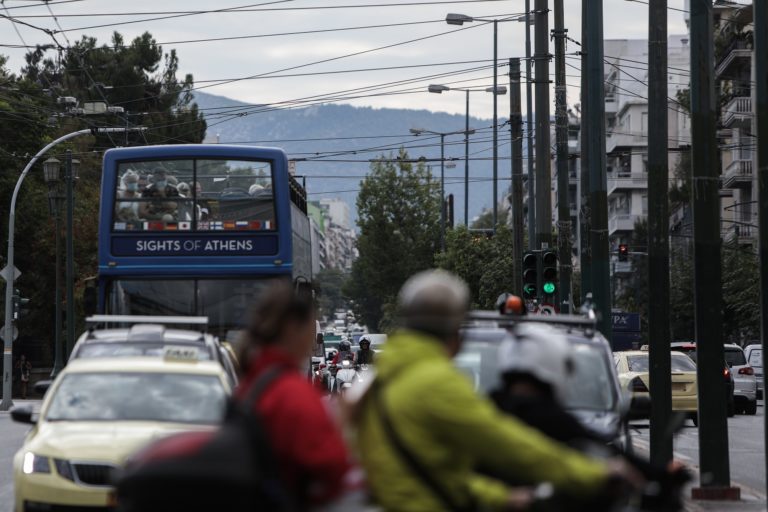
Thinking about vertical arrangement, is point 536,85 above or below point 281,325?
above

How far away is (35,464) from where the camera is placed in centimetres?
1215

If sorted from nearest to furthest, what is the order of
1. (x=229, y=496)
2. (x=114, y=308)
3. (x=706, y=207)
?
1. (x=229, y=496)
2. (x=706, y=207)
3. (x=114, y=308)

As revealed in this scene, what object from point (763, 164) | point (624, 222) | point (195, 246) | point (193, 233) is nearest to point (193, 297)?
point (195, 246)

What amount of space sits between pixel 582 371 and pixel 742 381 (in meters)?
27.2

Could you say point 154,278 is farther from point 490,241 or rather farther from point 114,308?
point 490,241

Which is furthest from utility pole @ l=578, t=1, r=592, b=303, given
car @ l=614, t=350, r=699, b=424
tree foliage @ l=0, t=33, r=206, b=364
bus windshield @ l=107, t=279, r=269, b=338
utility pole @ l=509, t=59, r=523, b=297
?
tree foliage @ l=0, t=33, r=206, b=364

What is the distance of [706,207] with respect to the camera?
16.7m

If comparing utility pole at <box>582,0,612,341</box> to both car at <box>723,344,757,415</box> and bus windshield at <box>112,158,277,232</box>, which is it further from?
car at <box>723,344,757,415</box>

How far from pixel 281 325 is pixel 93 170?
64.4m

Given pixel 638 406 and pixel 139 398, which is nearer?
pixel 638 406

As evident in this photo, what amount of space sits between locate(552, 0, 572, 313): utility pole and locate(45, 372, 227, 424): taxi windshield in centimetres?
1773

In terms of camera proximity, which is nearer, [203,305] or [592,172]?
[203,305]

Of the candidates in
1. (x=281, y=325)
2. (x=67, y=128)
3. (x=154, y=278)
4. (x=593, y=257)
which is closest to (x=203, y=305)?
(x=154, y=278)

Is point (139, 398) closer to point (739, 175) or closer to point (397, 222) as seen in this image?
point (739, 175)
